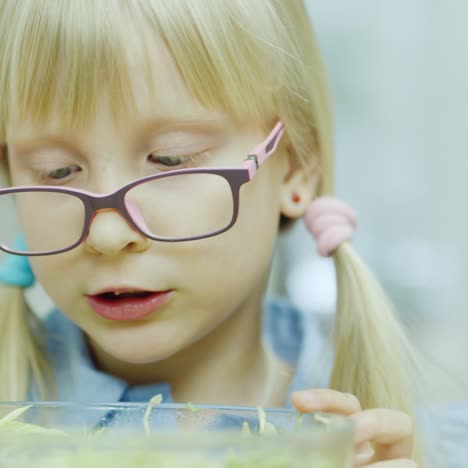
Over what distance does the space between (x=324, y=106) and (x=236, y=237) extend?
229mm

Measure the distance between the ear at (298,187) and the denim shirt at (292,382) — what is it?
0.16 metres

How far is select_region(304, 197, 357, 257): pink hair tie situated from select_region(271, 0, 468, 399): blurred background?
35.1 inches

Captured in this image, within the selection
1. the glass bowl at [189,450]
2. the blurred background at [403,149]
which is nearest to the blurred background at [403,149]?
the blurred background at [403,149]

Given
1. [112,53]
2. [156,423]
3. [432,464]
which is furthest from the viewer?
[432,464]

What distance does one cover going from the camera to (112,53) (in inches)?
29.1

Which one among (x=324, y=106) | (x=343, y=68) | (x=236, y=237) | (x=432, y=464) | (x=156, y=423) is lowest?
(x=432, y=464)

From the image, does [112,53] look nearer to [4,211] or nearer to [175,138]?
[175,138]

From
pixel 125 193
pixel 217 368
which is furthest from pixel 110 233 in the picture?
pixel 217 368

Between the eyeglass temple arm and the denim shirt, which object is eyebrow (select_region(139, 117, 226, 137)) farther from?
the denim shirt

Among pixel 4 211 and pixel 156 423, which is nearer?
pixel 156 423

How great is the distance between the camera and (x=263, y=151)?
2.70 ft

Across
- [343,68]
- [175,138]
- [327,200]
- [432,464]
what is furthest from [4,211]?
[343,68]

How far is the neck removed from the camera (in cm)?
93

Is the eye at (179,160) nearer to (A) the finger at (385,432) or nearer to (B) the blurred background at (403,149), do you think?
(A) the finger at (385,432)
